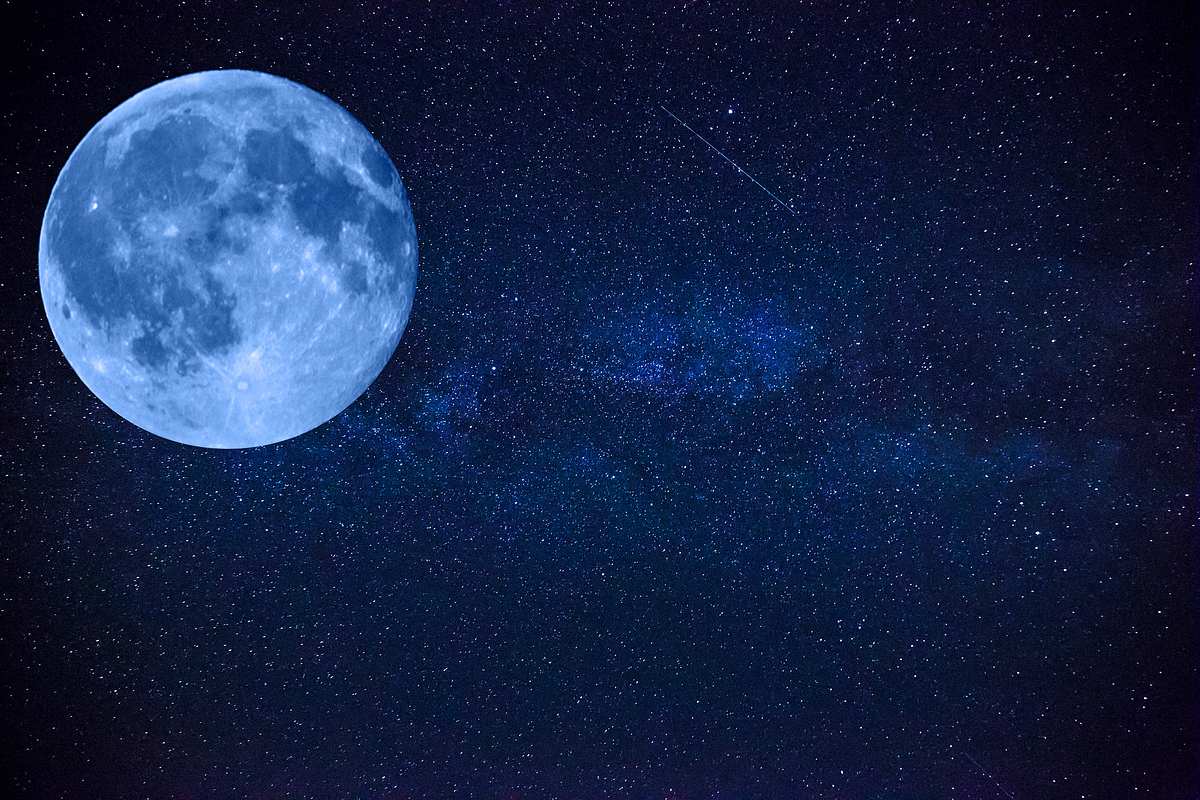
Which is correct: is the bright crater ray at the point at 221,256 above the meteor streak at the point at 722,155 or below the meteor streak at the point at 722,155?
below

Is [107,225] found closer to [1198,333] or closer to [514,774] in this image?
[514,774]

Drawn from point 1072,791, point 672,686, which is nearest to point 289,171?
point 672,686

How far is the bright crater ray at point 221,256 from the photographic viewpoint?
6.05 ft

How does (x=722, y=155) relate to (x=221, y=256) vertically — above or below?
above

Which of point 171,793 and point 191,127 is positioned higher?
point 191,127

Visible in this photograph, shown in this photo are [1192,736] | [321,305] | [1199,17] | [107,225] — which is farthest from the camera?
[1192,736]

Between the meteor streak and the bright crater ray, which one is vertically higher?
the meteor streak

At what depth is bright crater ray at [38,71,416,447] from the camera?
6.05 feet

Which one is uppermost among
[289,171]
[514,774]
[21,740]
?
[289,171]

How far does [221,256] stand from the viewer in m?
1.84

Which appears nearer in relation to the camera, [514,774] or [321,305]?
[321,305]

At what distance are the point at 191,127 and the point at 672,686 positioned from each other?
2944 millimetres

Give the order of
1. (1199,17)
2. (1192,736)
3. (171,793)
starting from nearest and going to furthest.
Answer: (1199,17)
(1192,736)
(171,793)

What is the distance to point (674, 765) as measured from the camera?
3.19 meters
